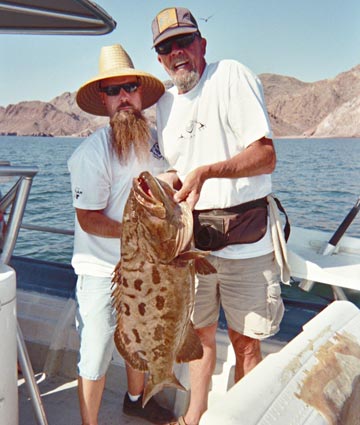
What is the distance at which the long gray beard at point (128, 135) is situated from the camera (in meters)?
2.84

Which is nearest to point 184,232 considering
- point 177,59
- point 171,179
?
point 171,179

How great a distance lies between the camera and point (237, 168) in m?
2.49

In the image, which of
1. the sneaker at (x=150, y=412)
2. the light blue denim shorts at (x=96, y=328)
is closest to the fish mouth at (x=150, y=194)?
the light blue denim shorts at (x=96, y=328)

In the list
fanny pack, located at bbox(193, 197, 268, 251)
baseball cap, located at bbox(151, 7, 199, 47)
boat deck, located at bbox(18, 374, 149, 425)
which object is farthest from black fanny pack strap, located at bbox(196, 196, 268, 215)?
boat deck, located at bbox(18, 374, 149, 425)

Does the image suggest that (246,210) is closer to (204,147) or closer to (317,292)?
(204,147)

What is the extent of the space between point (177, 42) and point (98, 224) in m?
1.07

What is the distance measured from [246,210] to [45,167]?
117ft

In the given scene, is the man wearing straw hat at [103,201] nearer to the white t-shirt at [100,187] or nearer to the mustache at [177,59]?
the white t-shirt at [100,187]

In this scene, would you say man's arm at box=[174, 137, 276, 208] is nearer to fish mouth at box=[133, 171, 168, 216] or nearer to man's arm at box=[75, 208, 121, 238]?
fish mouth at box=[133, 171, 168, 216]

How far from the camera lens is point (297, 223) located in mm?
17375

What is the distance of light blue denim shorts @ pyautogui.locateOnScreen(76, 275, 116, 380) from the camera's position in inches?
110

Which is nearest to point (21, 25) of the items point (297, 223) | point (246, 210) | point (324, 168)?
point (246, 210)

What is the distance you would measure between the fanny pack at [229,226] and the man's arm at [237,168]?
25 centimetres

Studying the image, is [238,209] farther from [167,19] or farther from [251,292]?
[167,19]
